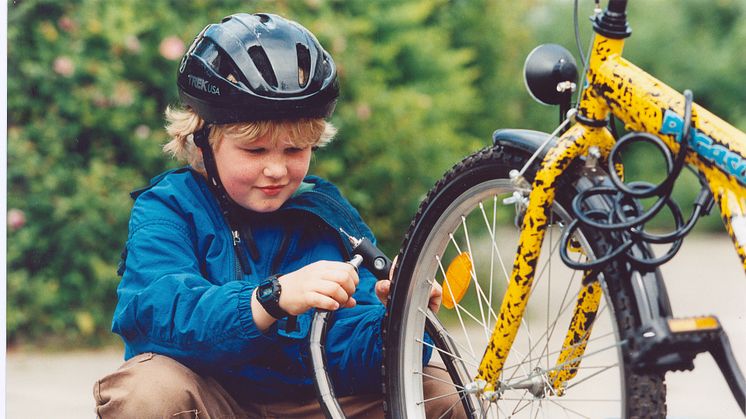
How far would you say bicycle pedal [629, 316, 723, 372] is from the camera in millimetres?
1545

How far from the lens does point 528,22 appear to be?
609 cm

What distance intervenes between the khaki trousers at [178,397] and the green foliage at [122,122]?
2040 millimetres

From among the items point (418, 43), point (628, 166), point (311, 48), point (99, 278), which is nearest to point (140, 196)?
point (311, 48)

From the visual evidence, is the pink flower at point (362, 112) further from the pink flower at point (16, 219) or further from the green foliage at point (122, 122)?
the pink flower at point (16, 219)

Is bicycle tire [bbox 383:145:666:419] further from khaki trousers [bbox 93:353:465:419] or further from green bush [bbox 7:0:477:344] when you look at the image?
green bush [bbox 7:0:477:344]

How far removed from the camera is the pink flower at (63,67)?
14.0 ft

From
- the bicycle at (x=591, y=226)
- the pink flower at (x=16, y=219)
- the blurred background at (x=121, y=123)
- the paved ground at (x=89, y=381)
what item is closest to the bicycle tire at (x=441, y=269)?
the bicycle at (x=591, y=226)

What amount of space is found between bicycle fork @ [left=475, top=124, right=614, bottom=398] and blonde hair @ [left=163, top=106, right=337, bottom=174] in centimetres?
69

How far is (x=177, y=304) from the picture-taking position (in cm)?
220

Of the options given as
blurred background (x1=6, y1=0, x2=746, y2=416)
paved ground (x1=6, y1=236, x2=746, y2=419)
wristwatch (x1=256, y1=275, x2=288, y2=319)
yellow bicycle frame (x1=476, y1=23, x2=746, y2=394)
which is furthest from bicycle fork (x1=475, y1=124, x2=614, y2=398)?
blurred background (x1=6, y1=0, x2=746, y2=416)

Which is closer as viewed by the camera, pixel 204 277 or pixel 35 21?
pixel 204 277

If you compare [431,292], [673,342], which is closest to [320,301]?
[431,292]

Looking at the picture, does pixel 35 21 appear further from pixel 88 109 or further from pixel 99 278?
pixel 99 278

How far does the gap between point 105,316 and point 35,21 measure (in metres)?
1.24
